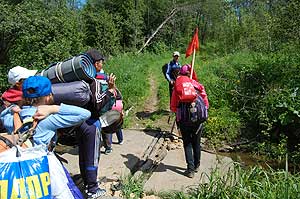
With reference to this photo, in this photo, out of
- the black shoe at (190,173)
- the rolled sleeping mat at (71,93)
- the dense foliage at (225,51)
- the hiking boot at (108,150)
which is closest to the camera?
the rolled sleeping mat at (71,93)

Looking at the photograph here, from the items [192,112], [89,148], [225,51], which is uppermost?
[225,51]

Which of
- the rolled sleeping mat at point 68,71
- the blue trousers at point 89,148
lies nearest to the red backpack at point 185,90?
the blue trousers at point 89,148

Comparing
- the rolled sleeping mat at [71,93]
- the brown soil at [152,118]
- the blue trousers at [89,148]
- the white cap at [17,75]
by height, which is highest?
the white cap at [17,75]

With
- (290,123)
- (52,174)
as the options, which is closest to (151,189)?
(52,174)

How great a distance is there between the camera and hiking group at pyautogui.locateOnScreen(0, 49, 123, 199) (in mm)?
2557

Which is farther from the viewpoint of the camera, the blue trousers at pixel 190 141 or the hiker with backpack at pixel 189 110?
the blue trousers at pixel 190 141

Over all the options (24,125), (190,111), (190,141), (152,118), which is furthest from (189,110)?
(152,118)

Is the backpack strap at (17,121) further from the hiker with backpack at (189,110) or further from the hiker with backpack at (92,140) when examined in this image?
the hiker with backpack at (189,110)

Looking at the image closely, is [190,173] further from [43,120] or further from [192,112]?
[43,120]

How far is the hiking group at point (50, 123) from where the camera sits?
256 cm

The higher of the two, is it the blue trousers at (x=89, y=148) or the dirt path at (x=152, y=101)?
the blue trousers at (x=89, y=148)

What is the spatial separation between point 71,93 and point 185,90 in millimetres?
2205

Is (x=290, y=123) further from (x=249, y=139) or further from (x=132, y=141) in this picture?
(x=132, y=141)

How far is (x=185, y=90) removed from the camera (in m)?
5.27
